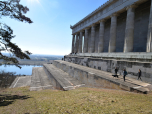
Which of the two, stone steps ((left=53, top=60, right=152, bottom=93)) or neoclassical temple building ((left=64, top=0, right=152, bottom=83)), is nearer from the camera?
stone steps ((left=53, top=60, right=152, bottom=93))

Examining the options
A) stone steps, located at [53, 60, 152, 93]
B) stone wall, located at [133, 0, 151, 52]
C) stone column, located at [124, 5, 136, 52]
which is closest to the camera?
stone steps, located at [53, 60, 152, 93]

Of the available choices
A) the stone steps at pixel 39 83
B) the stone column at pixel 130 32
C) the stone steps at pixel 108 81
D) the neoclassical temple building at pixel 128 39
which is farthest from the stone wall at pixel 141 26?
the stone steps at pixel 39 83

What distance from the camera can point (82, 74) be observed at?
16.5m

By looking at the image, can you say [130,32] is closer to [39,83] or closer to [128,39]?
[128,39]


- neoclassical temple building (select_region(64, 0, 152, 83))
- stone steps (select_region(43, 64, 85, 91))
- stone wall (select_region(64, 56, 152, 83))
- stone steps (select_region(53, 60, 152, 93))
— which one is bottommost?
stone steps (select_region(43, 64, 85, 91))

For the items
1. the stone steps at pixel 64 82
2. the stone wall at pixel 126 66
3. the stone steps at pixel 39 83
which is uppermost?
the stone wall at pixel 126 66

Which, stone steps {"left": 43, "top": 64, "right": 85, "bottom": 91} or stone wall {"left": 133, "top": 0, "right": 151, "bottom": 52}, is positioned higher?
stone wall {"left": 133, "top": 0, "right": 151, "bottom": 52}

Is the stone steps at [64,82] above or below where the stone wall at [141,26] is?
below

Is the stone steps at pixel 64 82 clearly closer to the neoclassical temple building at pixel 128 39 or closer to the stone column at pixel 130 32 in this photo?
the neoclassical temple building at pixel 128 39

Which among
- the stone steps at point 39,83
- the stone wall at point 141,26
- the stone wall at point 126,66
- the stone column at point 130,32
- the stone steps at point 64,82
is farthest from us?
the stone wall at point 141,26

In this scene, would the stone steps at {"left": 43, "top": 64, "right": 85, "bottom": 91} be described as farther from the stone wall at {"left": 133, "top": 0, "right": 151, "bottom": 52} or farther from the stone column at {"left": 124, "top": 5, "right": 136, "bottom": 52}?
the stone wall at {"left": 133, "top": 0, "right": 151, "bottom": 52}

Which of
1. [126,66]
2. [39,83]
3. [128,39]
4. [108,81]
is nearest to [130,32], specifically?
[128,39]

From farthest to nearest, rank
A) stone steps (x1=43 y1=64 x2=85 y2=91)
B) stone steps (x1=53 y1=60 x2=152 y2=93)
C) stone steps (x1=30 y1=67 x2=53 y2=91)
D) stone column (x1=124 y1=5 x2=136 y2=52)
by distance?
stone column (x1=124 y1=5 x2=136 y2=52), stone steps (x1=30 y1=67 x2=53 y2=91), stone steps (x1=43 y1=64 x2=85 y2=91), stone steps (x1=53 y1=60 x2=152 y2=93)

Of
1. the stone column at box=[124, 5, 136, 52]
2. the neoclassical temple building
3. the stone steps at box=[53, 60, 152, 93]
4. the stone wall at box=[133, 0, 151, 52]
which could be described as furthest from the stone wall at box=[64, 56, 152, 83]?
the stone wall at box=[133, 0, 151, 52]
